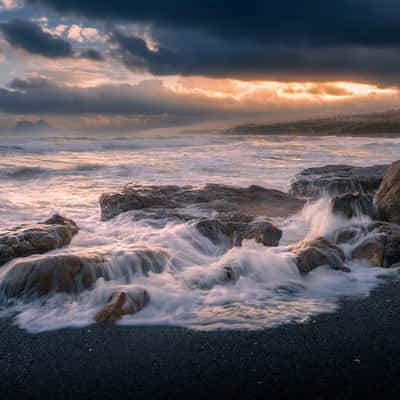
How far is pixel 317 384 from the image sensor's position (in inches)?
112

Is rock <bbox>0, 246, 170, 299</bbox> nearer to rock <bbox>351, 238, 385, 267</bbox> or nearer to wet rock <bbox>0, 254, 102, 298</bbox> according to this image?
wet rock <bbox>0, 254, 102, 298</bbox>

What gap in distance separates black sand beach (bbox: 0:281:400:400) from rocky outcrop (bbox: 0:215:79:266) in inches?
56.5

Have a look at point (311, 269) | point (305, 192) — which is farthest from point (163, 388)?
Result: point (305, 192)

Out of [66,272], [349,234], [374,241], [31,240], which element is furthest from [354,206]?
[31,240]

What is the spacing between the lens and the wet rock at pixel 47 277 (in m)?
4.42

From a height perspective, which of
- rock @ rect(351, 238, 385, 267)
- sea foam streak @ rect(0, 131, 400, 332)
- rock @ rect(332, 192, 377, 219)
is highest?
rock @ rect(332, 192, 377, 219)

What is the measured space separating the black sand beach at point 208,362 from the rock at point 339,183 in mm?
7032

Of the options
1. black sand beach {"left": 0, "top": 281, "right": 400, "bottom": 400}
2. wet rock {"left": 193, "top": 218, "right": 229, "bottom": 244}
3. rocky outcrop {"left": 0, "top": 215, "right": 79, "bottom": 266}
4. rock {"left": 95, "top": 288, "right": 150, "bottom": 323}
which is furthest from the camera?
wet rock {"left": 193, "top": 218, "right": 229, "bottom": 244}

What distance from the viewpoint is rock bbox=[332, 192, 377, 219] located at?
6.88 m

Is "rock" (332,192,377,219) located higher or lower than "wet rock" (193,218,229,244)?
higher

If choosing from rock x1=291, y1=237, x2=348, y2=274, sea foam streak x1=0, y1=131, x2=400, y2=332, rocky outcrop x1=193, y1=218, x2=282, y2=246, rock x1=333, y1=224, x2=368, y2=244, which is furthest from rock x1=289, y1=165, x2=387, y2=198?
rock x1=291, y1=237, x2=348, y2=274

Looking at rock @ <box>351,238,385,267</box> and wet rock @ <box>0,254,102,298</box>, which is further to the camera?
rock @ <box>351,238,385,267</box>

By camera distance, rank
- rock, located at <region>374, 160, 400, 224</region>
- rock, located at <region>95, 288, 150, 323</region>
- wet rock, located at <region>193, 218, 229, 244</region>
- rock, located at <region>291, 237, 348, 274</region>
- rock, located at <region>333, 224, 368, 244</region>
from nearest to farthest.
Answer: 1. rock, located at <region>95, 288, 150, 323</region>
2. rock, located at <region>291, 237, 348, 274</region>
3. rock, located at <region>333, 224, 368, 244</region>
4. wet rock, located at <region>193, 218, 229, 244</region>
5. rock, located at <region>374, 160, 400, 224</region>

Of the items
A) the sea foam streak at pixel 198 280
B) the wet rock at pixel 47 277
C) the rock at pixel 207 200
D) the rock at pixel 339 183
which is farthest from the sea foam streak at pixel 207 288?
the rock at pixel 339 183
